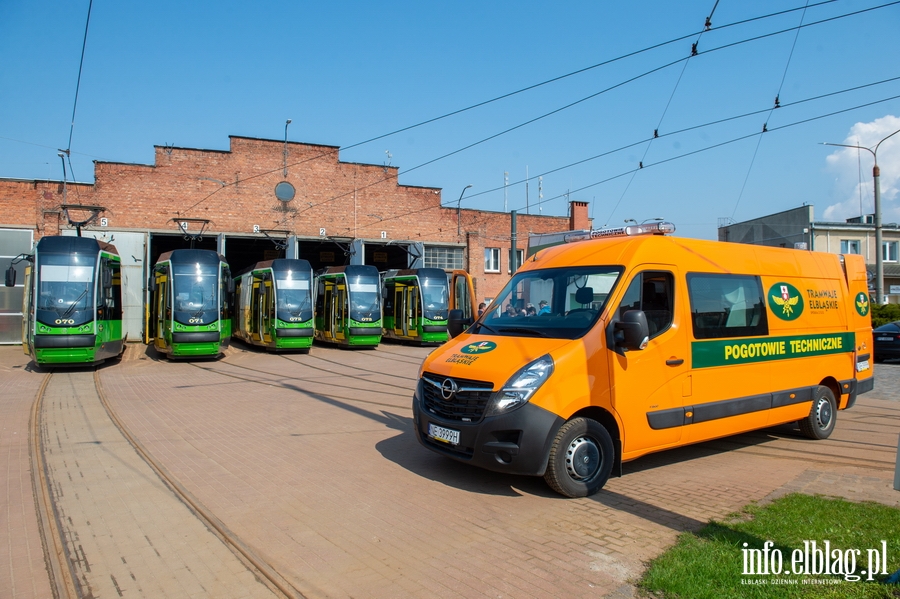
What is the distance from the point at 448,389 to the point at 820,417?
5.57 metres

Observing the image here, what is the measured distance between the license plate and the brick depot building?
80.4ft

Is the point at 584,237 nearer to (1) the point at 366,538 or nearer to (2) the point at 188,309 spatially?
(1) the point at 366,538

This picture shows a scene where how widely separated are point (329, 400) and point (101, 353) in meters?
8.85

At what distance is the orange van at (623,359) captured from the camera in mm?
5980

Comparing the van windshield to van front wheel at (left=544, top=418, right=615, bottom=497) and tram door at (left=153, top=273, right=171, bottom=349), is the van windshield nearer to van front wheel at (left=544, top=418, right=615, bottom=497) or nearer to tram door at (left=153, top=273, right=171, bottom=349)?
van front wheel at (left=544, top=418, right=615, bottom=497)

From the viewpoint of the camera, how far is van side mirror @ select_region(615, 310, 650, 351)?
19.9 feet

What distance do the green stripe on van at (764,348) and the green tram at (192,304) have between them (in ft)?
53.5

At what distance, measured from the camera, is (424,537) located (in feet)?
16.8

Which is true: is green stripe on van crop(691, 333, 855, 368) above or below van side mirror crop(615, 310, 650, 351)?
below

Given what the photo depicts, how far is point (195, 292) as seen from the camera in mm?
19922

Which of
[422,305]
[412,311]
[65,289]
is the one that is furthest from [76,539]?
[412,311]

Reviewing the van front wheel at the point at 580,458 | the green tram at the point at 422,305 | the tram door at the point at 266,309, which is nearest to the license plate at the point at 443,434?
the van front wheel at the point at 580,458

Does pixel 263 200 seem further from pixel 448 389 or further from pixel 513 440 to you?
pixel 513 440

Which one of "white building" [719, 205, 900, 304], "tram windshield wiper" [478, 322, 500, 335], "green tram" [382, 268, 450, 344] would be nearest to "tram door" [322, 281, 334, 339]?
"green tram" [382, 268, 450, 344]
